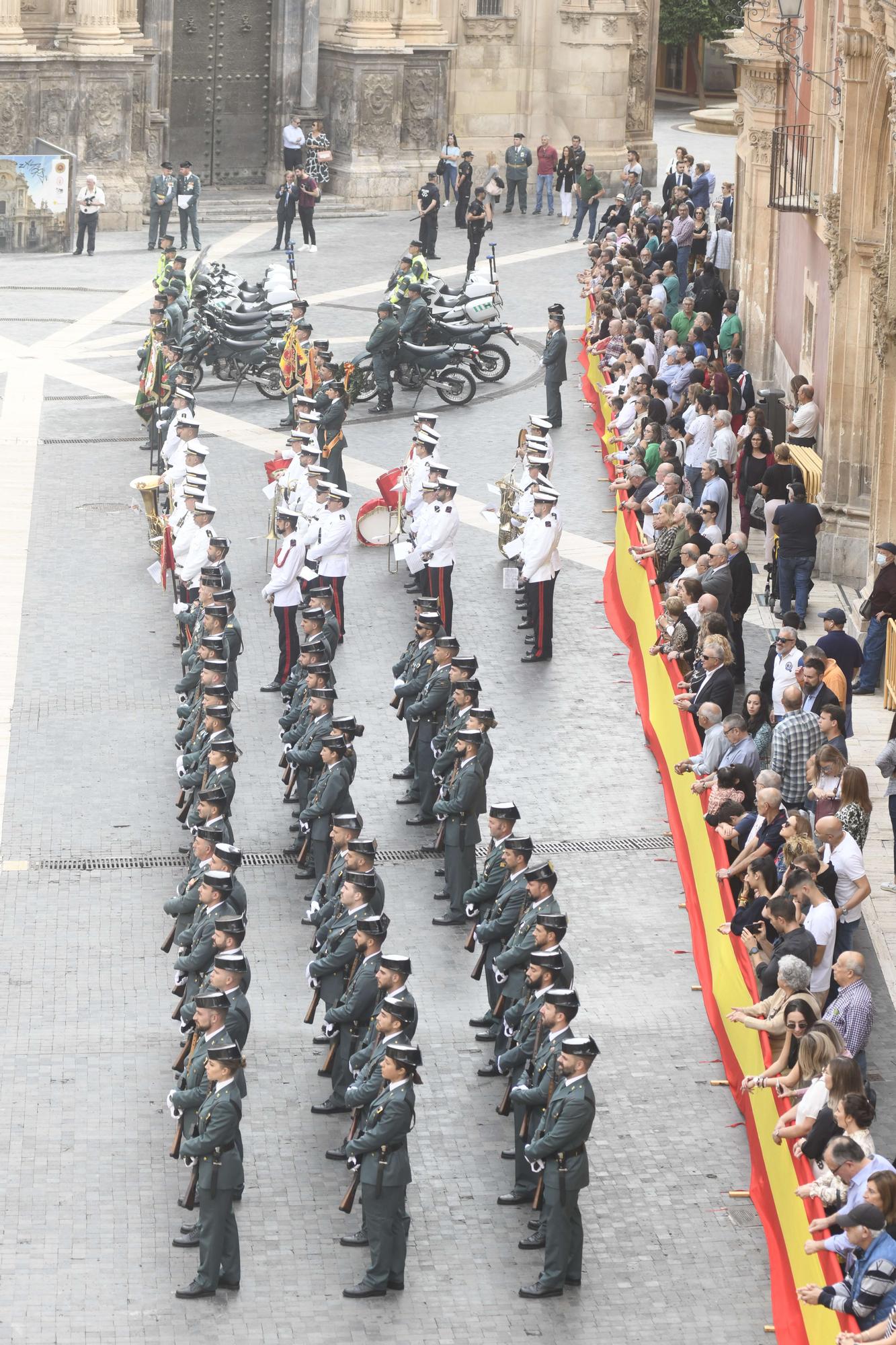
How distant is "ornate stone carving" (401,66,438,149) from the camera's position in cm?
4322

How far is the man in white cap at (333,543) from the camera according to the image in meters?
19.6

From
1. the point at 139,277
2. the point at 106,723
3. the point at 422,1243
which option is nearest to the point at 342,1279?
the point at 422,1243

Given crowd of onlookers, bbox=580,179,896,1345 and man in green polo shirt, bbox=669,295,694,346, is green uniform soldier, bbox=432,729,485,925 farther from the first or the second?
man in green polo shirt, bbox=669,295,694,346

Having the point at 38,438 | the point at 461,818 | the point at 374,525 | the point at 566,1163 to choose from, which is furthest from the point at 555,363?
the point at 566,1163

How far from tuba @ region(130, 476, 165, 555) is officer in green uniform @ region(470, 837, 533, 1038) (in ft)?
27.7

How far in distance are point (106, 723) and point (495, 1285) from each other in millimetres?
7957

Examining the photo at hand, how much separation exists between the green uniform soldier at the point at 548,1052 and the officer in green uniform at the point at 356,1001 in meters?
1.01

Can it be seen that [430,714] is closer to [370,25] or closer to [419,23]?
[370,25]

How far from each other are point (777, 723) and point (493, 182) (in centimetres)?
2817

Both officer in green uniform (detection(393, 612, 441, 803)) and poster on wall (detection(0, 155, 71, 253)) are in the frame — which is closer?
officer in green uniform (detection(393, 612, 441, 803))

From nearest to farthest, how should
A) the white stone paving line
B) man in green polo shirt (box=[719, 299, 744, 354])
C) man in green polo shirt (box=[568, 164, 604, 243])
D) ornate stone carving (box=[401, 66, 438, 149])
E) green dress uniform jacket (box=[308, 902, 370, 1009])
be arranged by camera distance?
green dress uniform jacket (box=[308, 902, 370, 1009]), the white stone paving line, man in green polo shirt (box=[719, 299, 744, 354]), man in green polo shirt (box=[568, 164, 604, 243]), ornate stone carving (box=[401, 66, 438, 149])

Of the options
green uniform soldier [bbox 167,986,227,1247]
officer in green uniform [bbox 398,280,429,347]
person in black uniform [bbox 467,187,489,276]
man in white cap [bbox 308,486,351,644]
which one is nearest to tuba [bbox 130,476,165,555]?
man in white cap [bbox 308,486,351,644]

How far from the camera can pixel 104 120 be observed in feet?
130

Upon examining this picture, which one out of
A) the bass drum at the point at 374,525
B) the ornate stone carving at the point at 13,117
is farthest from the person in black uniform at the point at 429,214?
the bass drum at the point at 374,525
